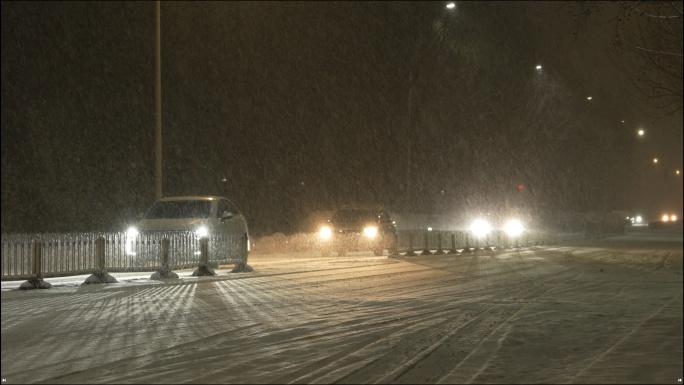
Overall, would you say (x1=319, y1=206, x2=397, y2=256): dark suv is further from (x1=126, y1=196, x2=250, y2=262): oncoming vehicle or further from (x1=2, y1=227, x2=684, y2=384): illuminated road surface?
(x1=2, y1=227, x2=684, y2=384): illuminated road surface

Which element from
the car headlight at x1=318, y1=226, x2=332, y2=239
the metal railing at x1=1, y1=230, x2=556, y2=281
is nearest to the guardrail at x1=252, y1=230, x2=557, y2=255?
the car headlight at x1=318, y1=226, x2=332, y2=239

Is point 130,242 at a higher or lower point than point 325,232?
lower

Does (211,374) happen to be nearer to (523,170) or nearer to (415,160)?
(415,160)

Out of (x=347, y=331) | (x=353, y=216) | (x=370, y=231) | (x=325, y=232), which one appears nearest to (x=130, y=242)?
(x=347, y=331)

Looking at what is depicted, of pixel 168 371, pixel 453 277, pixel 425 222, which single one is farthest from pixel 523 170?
pixel 168 371

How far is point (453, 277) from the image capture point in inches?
874

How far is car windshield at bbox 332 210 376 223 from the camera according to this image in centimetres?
3459

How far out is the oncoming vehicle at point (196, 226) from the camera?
22.8 m

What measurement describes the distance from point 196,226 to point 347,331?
43.3 ft

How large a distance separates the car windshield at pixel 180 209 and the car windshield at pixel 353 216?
33.3ft

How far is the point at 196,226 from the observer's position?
2423cm

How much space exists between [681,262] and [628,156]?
161 ft

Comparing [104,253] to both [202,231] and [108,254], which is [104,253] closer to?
[108,254]

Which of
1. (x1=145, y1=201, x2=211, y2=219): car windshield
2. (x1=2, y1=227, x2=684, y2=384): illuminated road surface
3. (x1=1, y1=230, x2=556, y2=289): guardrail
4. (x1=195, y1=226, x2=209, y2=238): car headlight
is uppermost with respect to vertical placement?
(x1=145, y1=201, x2=211, y2=219): car windshield
